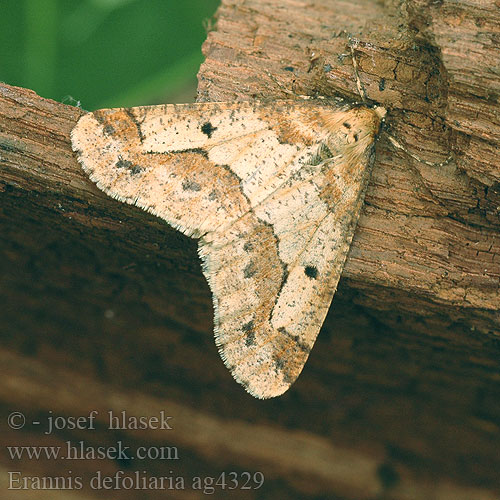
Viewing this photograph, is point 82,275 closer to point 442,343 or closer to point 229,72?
point 229,72

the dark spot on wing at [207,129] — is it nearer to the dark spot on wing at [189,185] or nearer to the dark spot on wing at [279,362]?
the dark spot on wing at [189,185]

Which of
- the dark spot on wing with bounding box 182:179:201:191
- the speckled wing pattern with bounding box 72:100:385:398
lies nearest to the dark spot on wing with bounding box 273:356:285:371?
the speckled wing pattern with bounding box 72:100:385:398

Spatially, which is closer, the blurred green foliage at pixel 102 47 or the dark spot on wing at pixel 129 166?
the dark spot on wing at pixel 129 166

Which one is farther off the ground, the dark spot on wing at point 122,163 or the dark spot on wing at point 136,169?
the dark spot on wing at point 122,163

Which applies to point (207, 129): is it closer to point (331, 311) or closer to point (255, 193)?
point (255, 193)

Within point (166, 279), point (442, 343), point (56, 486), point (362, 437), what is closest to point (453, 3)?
point (442, 343)

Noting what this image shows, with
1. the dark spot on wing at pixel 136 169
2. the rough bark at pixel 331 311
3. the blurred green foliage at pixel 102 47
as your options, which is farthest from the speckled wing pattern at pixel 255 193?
the blurred green foliage at pixel 102 47

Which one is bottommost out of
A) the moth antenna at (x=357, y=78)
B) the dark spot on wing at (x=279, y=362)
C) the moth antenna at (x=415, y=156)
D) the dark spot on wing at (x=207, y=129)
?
the dark spot on wing at (x=279, y=362)
